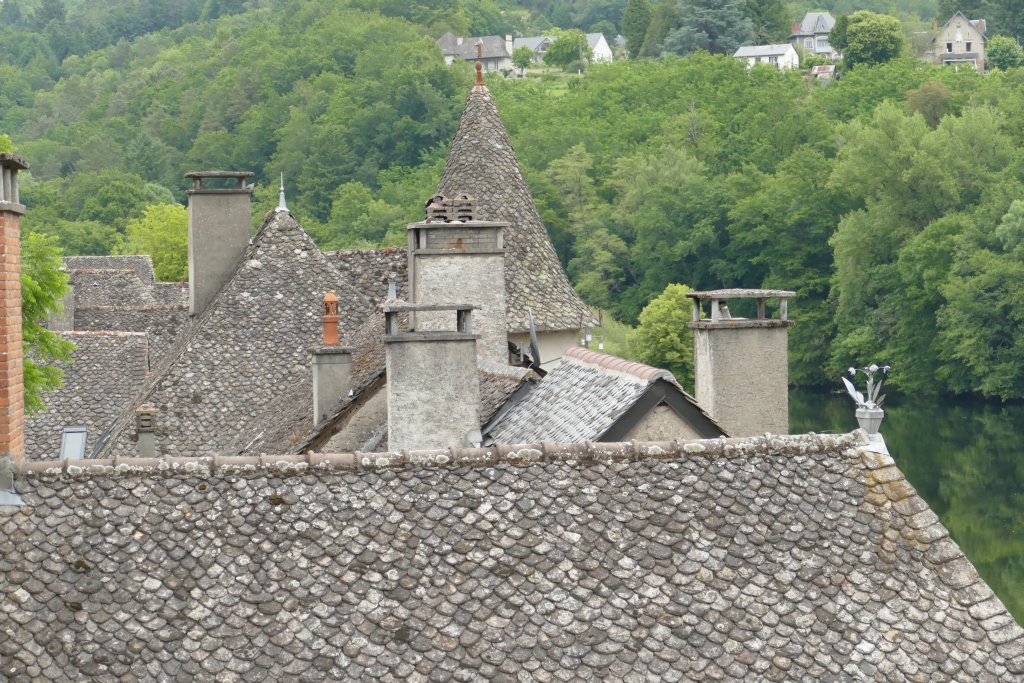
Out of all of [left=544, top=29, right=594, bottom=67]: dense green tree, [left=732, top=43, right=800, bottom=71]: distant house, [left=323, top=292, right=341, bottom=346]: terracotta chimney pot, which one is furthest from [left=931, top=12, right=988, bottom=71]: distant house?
[left=323, top=292, right=341, bottom=346]: terracotta chimney pot

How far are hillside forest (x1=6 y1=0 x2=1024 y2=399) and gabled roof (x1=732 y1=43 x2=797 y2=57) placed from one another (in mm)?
8844

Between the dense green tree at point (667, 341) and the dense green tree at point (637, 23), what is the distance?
109m

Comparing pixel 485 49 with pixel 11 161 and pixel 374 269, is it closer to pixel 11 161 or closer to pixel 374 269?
pixel 374 269

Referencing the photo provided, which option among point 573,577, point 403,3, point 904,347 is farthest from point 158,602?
point 403,3

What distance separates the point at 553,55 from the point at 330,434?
556 ft

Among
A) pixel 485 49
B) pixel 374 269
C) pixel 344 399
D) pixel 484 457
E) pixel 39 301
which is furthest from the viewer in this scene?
pixel 485 49

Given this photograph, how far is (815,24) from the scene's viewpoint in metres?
185

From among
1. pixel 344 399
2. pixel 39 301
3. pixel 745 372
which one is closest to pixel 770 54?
pixel 344 399

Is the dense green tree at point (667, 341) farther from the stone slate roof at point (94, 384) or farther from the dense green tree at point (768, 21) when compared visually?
the dense green tree at point (768, 21)

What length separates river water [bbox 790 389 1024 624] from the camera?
4331cm

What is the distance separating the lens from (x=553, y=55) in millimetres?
182375

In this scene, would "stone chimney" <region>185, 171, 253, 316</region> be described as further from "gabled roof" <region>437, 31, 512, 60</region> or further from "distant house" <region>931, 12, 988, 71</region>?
"gabled roof" <region>437, 31, 512, 60</region>

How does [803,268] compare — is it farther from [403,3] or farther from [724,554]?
[403,3]

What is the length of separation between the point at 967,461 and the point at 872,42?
295 feet
